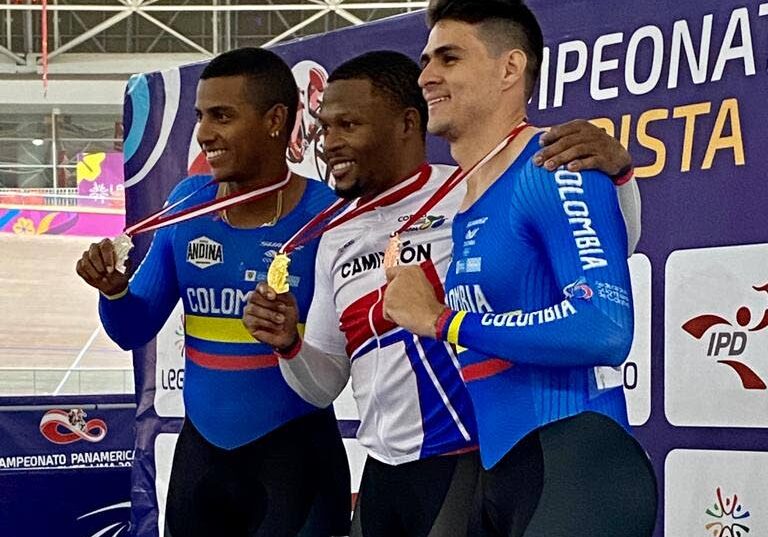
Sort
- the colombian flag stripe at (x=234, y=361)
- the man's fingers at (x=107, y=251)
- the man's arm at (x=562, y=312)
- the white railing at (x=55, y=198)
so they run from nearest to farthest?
1. the man's arm at (x=562, y=312)
2. the man's fingers at (x=107, y=251)
3. the colombian flag stripe at (x=234, y=361)
4. the white railing at (x=55, y=198)

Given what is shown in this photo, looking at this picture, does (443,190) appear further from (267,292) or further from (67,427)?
(67,427)

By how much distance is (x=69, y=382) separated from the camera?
9906 millimetres

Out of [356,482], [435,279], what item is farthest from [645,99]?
[356,482]

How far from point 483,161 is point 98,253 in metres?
0.93

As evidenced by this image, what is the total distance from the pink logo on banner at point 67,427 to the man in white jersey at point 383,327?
2682 mm

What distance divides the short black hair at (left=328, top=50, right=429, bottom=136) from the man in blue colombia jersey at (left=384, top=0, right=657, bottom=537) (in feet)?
1.21

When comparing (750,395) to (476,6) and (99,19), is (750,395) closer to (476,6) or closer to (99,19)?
(476,6)

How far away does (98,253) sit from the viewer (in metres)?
2.49

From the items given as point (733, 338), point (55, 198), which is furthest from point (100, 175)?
point (733, 338)

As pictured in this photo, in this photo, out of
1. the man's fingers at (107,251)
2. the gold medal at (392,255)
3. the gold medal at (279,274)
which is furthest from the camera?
the man's fingers at (107,251)

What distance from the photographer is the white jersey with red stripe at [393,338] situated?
2172 mm

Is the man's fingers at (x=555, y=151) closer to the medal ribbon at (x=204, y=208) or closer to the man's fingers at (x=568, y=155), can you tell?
the man's fingers at (x=568, y=155)

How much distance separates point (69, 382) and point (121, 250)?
7731 mm

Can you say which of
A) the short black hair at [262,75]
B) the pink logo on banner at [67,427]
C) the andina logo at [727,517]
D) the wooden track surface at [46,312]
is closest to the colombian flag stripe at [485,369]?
the short black hair at [262,75]
